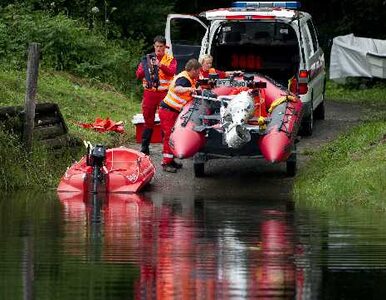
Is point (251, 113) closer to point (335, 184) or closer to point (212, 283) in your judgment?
point (335, 184)

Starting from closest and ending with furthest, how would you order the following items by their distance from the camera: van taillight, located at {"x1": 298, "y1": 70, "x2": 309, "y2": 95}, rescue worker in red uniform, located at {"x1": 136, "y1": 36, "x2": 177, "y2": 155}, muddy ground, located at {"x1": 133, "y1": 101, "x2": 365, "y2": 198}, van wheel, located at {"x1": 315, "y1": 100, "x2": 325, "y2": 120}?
muddy ground, located at {"x1": 133, "y1": 101, "x2": 365, "y2": 198} < rescue worker in red uniform, located at {"x1": 136, "y1": 36, "x2": 177, "y2": 155} < van taillight, located at {"x1": 298, "y1": 70, "x2": 309, "y2": 95} < van wheel, located at {"x1": 315, "y1": 100, "x2": 325, "y2": 120}

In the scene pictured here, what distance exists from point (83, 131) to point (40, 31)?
6.91 metres

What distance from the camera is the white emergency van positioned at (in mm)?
25031

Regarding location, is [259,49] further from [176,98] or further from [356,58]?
[356,58]

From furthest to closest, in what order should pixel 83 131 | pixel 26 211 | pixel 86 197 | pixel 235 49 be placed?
pixel 235 49, pixel 83 131, pixel 86 197, pixel 26 211

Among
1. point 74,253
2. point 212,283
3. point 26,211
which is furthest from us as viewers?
point 26,211

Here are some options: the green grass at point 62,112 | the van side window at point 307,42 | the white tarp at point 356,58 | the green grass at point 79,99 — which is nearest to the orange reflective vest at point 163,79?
the green grass at point 62,112

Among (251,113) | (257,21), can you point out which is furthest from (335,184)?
(257,21)

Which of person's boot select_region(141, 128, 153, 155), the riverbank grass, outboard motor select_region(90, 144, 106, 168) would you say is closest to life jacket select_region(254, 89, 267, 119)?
the riverbank grass

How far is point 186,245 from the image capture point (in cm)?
1566

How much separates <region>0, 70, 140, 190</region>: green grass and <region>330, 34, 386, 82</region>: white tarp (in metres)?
7.75

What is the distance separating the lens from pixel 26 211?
1911 centimetres

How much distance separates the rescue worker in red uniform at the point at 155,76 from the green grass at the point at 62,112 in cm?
125

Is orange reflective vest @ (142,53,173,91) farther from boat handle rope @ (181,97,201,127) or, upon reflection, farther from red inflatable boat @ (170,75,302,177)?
boat handle rope @ (181,97,201,127)
